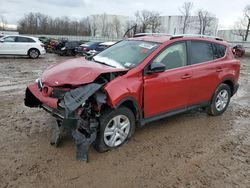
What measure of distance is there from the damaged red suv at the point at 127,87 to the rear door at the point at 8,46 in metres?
12.9

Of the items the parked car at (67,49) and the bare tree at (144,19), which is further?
the bare tree at (144,19)

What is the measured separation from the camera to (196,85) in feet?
16.5

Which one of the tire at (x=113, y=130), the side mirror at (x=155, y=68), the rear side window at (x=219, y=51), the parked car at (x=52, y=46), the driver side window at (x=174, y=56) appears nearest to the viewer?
the tire at (x=113, y=130)

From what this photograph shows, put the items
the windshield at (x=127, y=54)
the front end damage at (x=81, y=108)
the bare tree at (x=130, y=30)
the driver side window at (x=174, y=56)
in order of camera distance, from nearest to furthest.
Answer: the front end damage at (x=81, y=108), the windshield at (x=127, y=54), the driver side window at (x=174, y=56), the bare tree at (x=130, y=30)

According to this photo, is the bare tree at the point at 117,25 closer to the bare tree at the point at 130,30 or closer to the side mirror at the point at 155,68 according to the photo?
the bare tree at the point at 130,30

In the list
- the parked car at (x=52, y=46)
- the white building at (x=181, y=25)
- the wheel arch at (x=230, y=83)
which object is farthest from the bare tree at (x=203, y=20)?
the wheel arch at (x=230, y=83)

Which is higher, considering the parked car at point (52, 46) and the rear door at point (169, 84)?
the rear door at point (169, 84)

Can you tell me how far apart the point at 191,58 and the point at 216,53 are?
3.28ft

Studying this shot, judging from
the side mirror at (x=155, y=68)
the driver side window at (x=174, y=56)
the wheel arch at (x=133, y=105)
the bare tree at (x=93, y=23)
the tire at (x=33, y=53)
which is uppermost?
the bare tree at (x=93, y=23)

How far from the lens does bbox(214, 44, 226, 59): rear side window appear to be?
5641mm

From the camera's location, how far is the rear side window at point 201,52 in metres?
5.07

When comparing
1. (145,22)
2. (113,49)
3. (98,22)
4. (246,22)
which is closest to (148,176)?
(113,49)

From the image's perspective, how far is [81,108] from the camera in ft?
11.6

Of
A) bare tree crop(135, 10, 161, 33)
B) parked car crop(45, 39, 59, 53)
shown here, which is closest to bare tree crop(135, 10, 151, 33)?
bare tree crop(135, 10, 161, 33)
